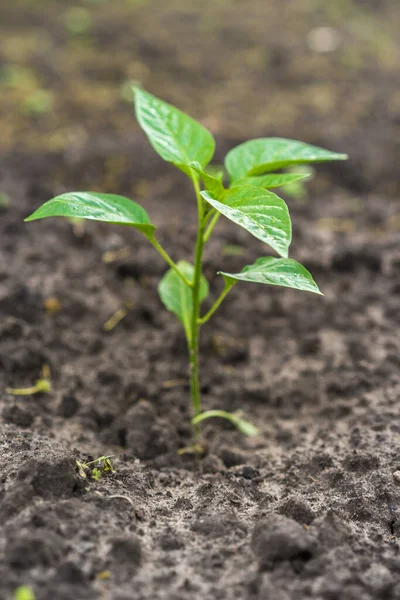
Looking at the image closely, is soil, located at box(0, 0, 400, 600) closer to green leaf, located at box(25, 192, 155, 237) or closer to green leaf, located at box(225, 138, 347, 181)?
green leaf, located at box(25, 192, 155, 237)

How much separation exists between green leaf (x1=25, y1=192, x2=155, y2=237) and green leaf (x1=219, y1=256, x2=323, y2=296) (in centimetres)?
29

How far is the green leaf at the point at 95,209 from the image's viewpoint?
148 centimetres

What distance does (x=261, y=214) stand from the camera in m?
1.44

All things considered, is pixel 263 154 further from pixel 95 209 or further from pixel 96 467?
pixel 96 467

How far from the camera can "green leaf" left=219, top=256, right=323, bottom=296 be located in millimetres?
1507

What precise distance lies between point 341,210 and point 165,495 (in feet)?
7.70

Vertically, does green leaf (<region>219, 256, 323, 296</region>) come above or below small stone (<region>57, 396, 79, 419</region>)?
above

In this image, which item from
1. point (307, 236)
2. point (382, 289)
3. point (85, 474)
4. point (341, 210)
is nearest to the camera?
point (85, 474)

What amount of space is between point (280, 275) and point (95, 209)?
507mm

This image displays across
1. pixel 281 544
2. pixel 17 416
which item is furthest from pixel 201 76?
pixel 281 544

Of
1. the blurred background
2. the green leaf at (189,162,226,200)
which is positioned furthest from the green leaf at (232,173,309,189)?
the blurred background

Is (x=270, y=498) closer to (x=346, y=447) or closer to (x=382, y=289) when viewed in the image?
(x=346, y=447)

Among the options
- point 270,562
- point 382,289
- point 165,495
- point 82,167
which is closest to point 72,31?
point 82,167

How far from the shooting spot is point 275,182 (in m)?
1.70
